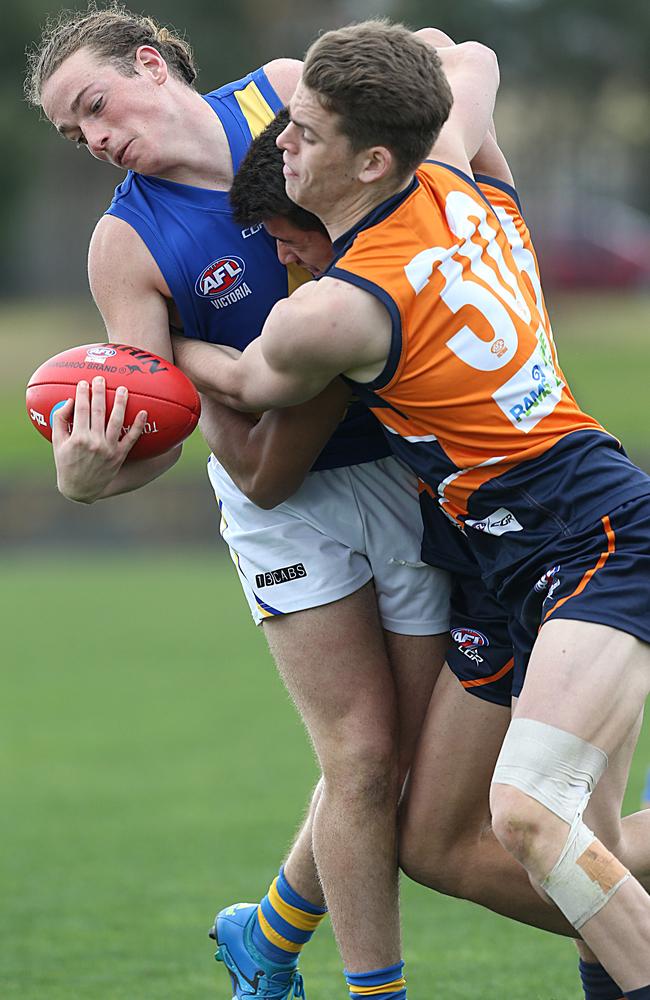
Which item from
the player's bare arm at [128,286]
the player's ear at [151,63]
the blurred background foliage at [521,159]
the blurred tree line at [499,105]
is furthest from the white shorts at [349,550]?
the blurred tree line at [499,105]

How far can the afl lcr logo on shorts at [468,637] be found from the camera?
4.31 metres

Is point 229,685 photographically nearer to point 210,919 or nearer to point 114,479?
point 210,919

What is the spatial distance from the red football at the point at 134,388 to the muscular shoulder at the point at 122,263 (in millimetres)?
174

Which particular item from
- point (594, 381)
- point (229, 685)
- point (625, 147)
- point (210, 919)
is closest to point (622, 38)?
point (625, 147)

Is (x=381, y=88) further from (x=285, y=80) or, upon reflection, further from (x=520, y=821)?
(x=520, y=821)

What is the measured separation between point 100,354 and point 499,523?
1188 mm

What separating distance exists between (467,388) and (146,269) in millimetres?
1028

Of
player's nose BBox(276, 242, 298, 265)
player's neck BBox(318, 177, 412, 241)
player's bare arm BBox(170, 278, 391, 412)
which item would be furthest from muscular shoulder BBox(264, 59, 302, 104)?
player's bare arm BBox(170, 278, 391, 412)

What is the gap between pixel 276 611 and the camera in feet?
14.8

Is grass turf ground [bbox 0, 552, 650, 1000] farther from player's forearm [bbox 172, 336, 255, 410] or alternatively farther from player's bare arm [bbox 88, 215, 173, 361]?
player's bare arm [bbox 88, 215, 173, 361]

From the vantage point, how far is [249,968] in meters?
4.72

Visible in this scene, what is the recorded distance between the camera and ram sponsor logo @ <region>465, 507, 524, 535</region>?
3.76m

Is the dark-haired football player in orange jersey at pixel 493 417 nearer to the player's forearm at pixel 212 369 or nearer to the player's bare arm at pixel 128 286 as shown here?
the player's forearm at pixel 212 369

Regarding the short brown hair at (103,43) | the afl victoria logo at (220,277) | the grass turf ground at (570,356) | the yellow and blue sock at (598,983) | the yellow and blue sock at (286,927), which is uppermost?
the short brown hair at (103,43)
